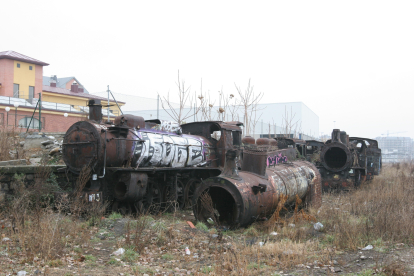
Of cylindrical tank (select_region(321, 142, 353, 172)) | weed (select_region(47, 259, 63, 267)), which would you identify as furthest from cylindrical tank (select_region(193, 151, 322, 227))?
cylindrical tank (select_region(321, 142, 353, 172))

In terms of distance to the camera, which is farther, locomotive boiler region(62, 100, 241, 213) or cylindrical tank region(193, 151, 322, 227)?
locomotive boiler region(62, 100, 241, 213)

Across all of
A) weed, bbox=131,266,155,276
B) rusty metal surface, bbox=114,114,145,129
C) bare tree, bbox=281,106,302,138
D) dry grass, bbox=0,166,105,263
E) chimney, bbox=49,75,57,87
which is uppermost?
chimney, bbox=49,75,57,87

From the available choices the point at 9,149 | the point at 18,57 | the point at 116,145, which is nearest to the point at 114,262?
the point at 116,145

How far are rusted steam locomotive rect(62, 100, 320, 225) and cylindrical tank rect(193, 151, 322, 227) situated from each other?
2 centimetres

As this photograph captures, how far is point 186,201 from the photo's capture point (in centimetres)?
1161

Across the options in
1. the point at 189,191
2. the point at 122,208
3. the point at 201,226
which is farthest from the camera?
the point at 189,191

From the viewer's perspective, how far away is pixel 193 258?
20.0 ft

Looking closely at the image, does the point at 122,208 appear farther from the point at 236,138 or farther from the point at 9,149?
the point at 9,149

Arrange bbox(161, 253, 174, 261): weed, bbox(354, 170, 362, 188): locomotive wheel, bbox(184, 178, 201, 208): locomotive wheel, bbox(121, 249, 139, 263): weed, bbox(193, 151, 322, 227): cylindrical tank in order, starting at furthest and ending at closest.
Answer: bbox(354, 170, 362, 188): locomotive wheel
bbox(184, 178, 201, 208): locomotive wheel
bbox(193, 151, 322, 227): cylindrical tank
bbox(161, 253, 174, 261): weed
bbox(121, 249, 139, 263): weed

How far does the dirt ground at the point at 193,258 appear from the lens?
514 cm

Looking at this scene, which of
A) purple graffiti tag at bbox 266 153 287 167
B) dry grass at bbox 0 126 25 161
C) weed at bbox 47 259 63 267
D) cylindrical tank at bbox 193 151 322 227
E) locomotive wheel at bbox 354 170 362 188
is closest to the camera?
weed at bbox 47 259 63 267

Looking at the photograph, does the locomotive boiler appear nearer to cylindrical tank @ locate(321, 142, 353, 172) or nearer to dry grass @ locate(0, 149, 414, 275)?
dry grass @ locate(0, 149, 414, 275)

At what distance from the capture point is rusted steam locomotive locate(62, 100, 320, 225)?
8.25m

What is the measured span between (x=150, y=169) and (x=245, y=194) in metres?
2.98
